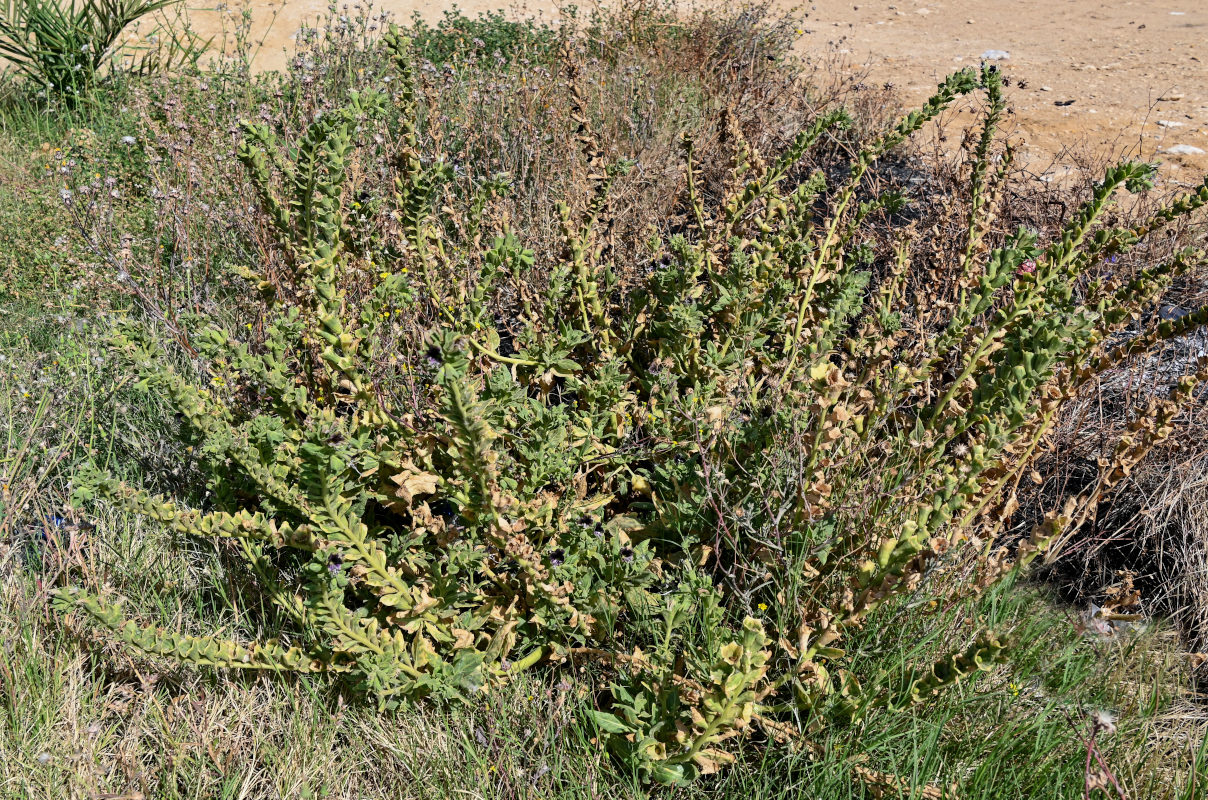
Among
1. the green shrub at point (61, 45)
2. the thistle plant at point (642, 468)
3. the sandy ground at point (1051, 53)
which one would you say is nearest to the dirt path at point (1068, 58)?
the sandy ground at point (1051, 53)

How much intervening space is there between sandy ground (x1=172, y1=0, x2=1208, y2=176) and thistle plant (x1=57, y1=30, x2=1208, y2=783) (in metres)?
2.37

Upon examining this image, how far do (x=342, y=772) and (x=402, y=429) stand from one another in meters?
0.81

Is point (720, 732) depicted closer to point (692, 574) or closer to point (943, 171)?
point (692, 574)

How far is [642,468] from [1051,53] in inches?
251

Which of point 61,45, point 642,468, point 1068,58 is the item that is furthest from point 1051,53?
point 61,45

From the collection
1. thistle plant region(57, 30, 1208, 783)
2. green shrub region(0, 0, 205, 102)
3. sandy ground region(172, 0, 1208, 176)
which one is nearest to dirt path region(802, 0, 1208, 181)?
sandy ground region(172, 0, 1208, 176)

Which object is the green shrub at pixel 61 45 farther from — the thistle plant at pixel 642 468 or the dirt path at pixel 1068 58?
the dirt path at pixel 1068 58

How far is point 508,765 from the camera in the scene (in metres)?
1.97

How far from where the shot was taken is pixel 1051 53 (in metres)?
7.02

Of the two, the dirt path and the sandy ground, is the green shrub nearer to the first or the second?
the sandy ground

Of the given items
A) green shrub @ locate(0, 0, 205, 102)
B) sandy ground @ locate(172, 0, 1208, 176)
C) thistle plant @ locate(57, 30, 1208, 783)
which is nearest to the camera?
thistle plant @ locate(57, 30, 1208, 783)

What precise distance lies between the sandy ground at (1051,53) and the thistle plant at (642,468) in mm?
2368

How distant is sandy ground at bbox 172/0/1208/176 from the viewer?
4.95 metres

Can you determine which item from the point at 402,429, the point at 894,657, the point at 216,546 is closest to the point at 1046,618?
the point at 894,657
